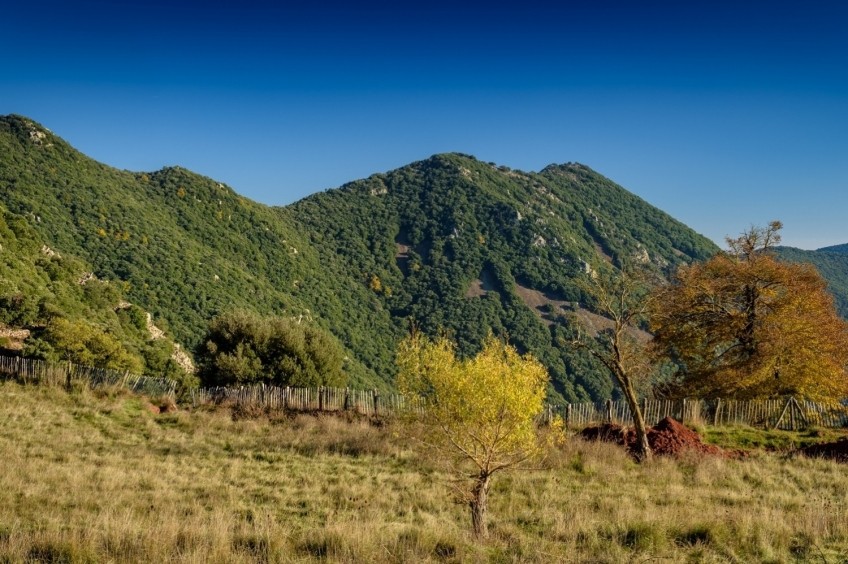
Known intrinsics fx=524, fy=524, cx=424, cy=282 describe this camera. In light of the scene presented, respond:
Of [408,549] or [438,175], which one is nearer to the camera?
[408,549]

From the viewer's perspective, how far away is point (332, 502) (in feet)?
39.0

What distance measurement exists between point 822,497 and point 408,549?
10953 mm

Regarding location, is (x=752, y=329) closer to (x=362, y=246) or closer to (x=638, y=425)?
(x=638, y=425)

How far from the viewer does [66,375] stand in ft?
81.0

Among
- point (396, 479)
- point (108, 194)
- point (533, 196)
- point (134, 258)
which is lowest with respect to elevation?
point (396, 479)

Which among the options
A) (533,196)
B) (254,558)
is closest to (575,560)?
(254,558)

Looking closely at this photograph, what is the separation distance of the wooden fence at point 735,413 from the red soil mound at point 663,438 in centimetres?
349

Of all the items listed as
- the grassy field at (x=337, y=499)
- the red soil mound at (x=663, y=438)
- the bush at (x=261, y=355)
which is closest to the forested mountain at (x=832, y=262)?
the red soil mound at (x=663, y=438)

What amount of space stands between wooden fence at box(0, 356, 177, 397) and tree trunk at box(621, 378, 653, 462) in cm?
2175

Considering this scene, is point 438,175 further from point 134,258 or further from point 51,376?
point 51,376

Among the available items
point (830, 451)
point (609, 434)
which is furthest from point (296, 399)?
point (830, 451)

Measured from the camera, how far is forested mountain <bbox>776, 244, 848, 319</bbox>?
459 ft

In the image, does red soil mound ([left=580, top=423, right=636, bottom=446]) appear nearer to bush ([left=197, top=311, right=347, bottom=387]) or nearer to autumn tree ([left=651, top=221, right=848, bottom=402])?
autumn tree ([left=651, top=221, right=848, bottom=402])

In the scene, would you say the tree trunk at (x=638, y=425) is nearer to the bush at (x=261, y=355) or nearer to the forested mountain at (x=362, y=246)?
the forested mountain at (x=362, y=246)
